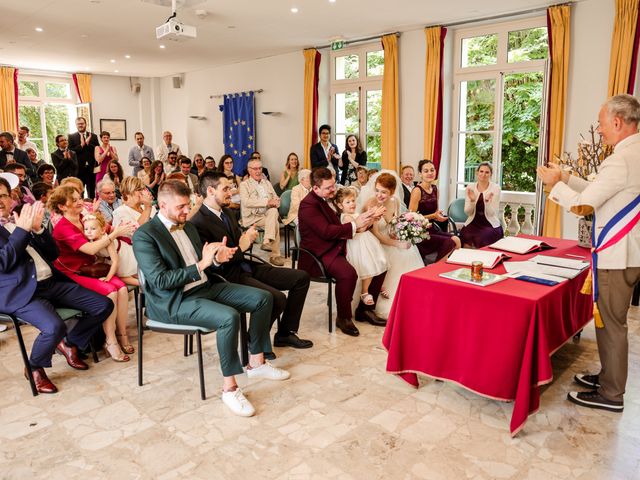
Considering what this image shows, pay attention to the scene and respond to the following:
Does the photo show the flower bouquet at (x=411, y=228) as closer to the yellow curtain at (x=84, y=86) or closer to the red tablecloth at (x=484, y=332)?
the red tablecloth at (x=484, y=332)

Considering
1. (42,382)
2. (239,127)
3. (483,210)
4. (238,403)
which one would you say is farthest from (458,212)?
(239,127)

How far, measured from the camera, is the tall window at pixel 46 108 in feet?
40.2

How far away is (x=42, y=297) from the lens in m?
3.14

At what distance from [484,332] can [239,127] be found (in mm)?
9113

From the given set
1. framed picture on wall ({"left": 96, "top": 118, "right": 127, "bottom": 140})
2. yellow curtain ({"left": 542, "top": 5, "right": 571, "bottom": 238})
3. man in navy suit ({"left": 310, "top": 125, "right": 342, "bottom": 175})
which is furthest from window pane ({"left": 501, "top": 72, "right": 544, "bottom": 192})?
framed picture on wall ({"left": 96, "top": 118, "right": 127, "bottom": 140})

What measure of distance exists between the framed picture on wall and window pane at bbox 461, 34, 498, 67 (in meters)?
9.38

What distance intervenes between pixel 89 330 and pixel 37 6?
5.10 meters

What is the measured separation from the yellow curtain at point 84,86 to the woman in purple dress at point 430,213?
1018 cm

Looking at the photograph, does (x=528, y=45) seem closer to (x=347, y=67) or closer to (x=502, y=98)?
(x=502, y=98)

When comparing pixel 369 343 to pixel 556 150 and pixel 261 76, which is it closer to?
pixel 556 150

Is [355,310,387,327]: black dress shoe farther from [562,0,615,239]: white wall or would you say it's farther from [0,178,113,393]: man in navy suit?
[562,0,615,239]: white wall

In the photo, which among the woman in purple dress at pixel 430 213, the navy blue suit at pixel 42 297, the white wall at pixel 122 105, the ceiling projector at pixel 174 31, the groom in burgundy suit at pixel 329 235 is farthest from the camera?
the white wall at pixel 122 105

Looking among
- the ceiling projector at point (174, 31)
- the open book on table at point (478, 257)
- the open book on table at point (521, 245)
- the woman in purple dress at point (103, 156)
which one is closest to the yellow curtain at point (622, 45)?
the open book on table at point (521, 245)

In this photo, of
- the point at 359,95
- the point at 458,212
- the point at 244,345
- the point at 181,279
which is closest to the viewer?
the point at 181,279
